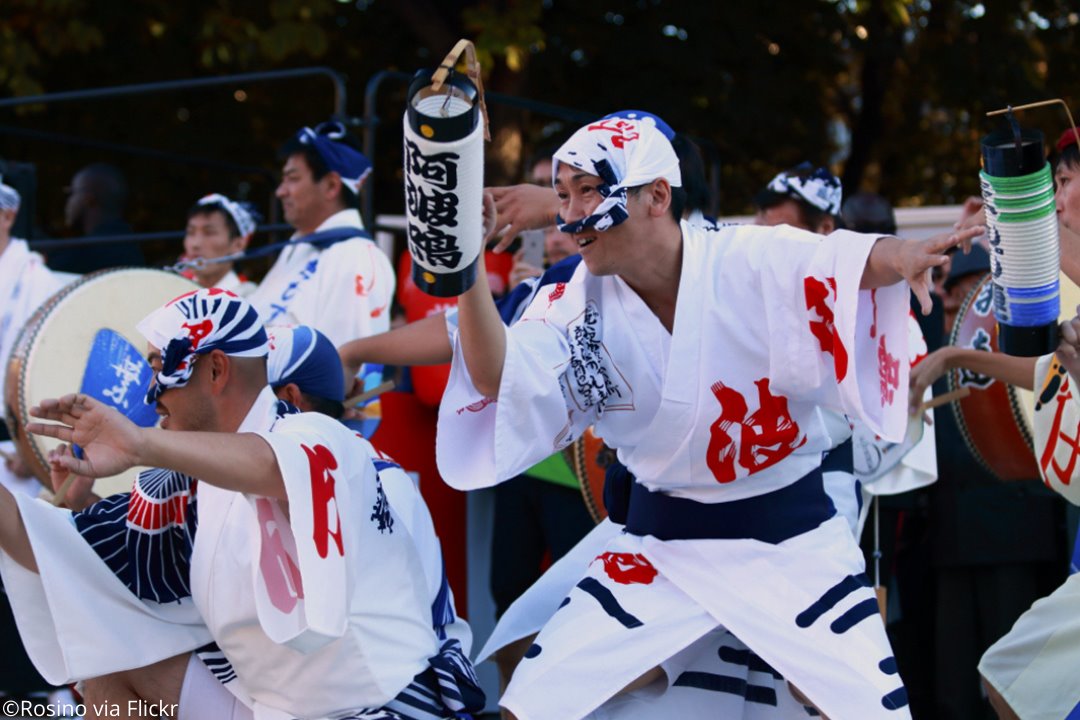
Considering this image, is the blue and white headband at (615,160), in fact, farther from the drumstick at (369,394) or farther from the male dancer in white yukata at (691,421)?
the drumstick at (369,394)

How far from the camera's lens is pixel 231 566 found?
2.96 metres

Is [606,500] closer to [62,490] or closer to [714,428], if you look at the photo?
[714,428]

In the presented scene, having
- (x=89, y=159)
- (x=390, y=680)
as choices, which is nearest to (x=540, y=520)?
(x=390, y=680)

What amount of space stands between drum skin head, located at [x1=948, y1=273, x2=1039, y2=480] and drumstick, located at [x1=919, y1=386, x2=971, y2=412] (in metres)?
0.06

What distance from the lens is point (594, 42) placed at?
7973 millimetres

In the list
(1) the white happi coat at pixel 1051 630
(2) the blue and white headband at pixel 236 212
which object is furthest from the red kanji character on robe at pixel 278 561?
(2) the blue and white headband at pixel 236 212

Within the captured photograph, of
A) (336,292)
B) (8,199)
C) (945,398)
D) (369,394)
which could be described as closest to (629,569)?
(369,394)

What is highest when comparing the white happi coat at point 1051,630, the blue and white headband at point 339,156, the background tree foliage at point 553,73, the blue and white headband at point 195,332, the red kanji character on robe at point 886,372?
the background tree foliage at point 553,73

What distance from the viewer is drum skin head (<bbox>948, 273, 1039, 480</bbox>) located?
166 inches

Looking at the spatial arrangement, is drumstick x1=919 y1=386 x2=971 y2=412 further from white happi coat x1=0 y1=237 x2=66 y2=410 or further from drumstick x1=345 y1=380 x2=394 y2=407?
white happi coat x1=0 y1=237 x2=66 y2=410

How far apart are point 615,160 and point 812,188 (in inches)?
61.3

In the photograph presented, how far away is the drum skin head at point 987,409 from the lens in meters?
4.21

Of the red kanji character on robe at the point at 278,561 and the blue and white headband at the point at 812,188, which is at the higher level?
the blue and white headband at the point at 812,188

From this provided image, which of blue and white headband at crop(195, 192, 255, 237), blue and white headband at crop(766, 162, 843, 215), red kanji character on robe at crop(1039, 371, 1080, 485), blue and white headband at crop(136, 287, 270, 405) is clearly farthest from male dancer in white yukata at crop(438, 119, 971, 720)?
blue and white headband at crop(195, 192, 255, 237)
